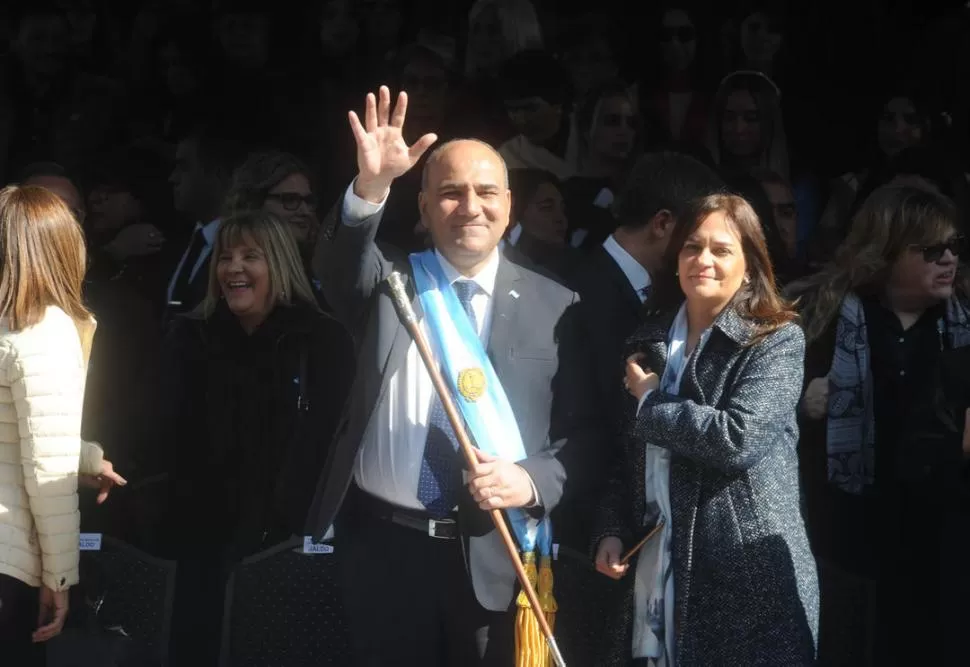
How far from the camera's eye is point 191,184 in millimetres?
6270

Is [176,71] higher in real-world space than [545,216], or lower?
higher

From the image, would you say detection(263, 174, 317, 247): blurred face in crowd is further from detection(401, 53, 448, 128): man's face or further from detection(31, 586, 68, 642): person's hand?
detection(31, 586, 68, 642): person's hand

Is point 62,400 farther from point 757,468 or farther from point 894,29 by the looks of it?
point 894,29

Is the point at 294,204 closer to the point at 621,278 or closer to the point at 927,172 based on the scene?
the point at 621,278

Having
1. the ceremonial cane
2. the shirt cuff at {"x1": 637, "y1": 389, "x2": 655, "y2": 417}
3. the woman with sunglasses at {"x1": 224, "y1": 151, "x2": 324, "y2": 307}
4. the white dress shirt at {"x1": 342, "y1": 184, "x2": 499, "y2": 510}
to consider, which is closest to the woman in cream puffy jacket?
the white dress shirt at {"x1": 342, "y1": 184, "x2": 499, "y2": 510}

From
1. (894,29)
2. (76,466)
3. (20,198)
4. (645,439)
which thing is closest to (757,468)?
(645,439)

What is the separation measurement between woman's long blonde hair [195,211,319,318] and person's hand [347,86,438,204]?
1.34 m

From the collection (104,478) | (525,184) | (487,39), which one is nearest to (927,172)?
(525,184)

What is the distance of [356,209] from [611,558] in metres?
1.16

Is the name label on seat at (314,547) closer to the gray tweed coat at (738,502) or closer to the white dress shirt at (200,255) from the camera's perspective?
the white dress shirt at (200,255)

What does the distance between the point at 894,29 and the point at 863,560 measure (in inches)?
120

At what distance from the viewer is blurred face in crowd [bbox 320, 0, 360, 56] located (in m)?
6.79

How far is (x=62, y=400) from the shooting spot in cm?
385

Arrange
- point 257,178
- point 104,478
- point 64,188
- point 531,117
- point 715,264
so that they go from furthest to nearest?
1. point 531,117
2. point 257,178
3. point 64,188
4. point 104,478
5. point 715,264
